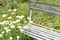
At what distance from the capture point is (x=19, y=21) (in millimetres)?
4426

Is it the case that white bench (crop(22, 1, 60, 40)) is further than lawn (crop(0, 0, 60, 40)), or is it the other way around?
lawn (crop(0, 0, 60, 40))

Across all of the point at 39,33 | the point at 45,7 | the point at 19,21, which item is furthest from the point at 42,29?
the point at 19,21

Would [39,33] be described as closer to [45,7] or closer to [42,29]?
[42,29]

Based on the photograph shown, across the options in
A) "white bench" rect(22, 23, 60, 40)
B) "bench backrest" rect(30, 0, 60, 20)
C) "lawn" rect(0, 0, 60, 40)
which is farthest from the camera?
"lawn" rect(0, 0, 60, 40)

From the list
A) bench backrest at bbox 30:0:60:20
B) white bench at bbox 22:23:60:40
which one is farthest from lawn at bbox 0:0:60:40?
bench backrest at bbox 30:0:60:20

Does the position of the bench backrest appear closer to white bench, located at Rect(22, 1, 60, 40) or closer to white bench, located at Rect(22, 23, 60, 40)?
white bench, located at Rect(22, 1, 60, 40)

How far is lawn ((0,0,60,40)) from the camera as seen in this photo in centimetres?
411

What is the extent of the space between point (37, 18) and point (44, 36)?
131 cm

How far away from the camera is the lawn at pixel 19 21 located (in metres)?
4.11

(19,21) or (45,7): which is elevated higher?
(45,7)

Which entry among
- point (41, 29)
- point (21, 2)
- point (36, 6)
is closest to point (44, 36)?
point (41, 29)

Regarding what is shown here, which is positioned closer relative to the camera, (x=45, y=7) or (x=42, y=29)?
(x=42, y=29)

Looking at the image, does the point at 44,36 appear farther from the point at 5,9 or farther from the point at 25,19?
the point at 5,9

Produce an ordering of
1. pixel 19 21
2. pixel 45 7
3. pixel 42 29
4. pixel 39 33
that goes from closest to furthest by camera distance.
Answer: pixel 39 33 < pixel 42 29 < pixel 45 7 < pixel 19 21
